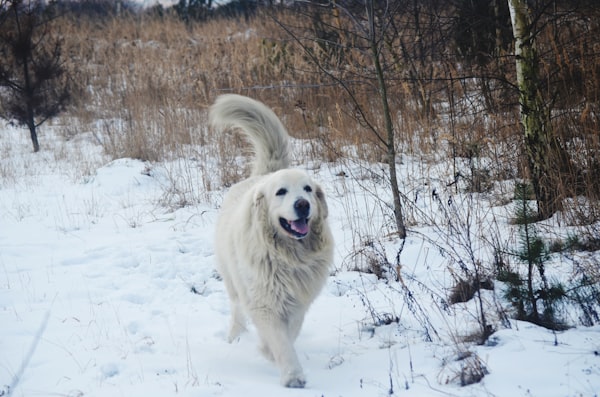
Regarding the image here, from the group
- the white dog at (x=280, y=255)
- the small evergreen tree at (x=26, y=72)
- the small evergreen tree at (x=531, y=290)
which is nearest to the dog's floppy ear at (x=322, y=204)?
the white dog at (x=280, y=255)

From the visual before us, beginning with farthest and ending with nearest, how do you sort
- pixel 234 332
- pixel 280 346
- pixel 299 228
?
1. pixel 234 332
2. pixel 299 228
3. pixel 280 346

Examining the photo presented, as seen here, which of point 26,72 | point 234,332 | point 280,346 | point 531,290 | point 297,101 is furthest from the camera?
point 26,72

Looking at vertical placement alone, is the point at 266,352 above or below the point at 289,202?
below

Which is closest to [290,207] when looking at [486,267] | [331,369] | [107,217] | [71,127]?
[331,369]

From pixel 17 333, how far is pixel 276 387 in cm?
187

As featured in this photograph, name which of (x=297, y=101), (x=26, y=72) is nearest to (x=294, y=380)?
(x=297, y=101)

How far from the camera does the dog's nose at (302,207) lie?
3.03 metres

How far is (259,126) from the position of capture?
400 cm

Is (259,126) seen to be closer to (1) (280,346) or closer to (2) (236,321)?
(2) (236,321)

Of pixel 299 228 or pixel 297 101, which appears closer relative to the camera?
pixel 299 228

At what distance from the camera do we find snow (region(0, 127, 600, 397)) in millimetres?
2504

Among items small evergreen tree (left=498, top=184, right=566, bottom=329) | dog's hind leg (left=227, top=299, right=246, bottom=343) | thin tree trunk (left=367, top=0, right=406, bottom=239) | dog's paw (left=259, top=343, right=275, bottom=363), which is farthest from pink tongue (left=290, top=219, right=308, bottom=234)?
thin tree trunk (left=367, top=0, right=406, bottom=239)

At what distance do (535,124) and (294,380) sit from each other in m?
3.10

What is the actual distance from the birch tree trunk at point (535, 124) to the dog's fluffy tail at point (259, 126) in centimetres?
213
